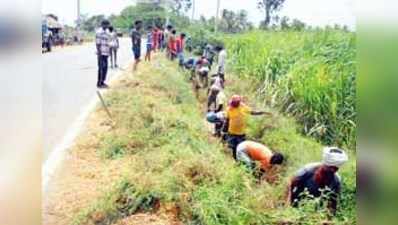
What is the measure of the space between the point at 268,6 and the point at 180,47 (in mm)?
325

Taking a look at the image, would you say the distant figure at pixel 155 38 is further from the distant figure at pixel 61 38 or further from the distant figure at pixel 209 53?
the distant figure at pixel 61 38

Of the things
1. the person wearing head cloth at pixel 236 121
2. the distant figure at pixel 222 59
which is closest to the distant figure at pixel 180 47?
the distant figure at pixel 222 59

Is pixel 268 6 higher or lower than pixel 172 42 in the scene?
higher

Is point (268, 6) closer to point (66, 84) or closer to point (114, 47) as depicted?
point (114, 47)

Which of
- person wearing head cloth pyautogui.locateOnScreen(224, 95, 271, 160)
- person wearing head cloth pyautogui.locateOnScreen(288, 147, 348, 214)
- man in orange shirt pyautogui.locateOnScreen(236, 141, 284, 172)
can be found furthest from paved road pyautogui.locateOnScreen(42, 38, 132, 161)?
person wearing head cloth pyautogui.locateOnScreen(288, 147, 348, 214)

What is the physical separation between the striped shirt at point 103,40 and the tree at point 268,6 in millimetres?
A: 513

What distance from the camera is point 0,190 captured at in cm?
171

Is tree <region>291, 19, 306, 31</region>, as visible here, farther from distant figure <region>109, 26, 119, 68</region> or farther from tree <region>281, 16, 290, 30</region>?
distant figure <region>109, 26, 119, 68</region>

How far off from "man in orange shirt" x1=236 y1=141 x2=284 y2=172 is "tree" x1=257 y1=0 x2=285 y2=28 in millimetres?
401

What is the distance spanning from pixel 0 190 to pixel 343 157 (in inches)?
42.1

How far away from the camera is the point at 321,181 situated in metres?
1.82

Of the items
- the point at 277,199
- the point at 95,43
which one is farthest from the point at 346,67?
the point at 95,43

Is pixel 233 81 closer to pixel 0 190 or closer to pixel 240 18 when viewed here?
pixel 240 18

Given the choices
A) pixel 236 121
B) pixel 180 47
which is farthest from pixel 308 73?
pixel 180 47
